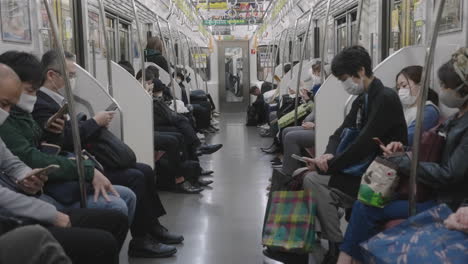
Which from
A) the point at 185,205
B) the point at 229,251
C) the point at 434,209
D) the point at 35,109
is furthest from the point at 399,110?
the point at 185,205

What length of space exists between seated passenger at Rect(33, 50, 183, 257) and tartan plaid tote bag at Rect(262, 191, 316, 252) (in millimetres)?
805

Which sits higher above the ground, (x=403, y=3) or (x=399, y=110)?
(x=403, y=3)

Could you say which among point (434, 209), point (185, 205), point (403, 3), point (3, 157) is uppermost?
point (403, 3)

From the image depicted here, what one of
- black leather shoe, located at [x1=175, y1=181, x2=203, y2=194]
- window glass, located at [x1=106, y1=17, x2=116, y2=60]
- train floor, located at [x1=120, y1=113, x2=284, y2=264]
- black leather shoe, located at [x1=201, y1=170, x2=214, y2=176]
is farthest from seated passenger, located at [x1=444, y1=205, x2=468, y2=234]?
window glass, located at [x1=106, y1=17, x2=116, y2=60]

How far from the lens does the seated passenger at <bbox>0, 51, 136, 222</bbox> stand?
2.47 meters

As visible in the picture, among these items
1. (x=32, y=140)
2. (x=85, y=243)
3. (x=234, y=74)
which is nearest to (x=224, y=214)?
(x=32, y=140)

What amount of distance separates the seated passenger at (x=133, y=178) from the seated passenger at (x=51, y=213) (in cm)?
56

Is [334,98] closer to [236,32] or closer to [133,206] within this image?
[133,206]

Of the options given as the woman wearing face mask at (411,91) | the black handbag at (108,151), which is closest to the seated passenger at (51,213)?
the black handbag at (108,151)

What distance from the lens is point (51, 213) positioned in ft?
7.11

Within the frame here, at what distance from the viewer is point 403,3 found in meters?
4.32

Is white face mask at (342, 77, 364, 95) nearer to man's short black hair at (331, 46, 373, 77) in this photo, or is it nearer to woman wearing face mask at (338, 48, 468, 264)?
man's short black hair at (331, 46, 373, 77)

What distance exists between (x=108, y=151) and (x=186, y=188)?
2072 mm

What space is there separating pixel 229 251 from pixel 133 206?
82cm
